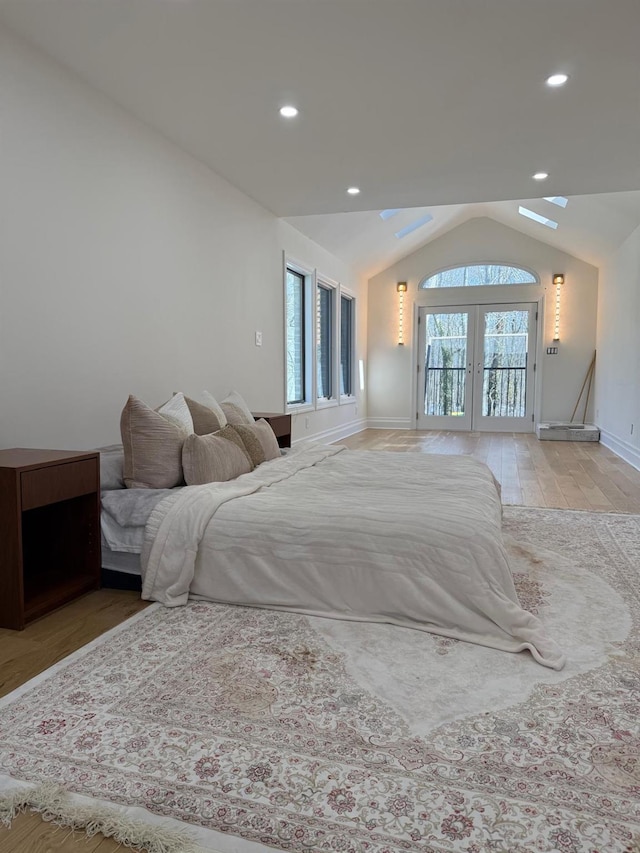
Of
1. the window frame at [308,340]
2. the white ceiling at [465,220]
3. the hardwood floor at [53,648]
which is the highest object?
the white ceiling at [465,220]

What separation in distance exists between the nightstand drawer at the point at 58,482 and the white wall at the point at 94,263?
0.45 m

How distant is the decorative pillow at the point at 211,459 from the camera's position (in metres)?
2.70

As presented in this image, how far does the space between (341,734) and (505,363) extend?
812cm

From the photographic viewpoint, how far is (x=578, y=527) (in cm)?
340

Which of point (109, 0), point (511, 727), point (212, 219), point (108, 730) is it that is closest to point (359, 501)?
point (511, 727)

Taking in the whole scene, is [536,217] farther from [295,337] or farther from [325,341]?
[295,337]

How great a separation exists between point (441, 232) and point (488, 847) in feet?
28.8

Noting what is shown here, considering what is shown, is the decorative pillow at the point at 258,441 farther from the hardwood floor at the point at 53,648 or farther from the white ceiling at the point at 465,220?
the white ceiling at the point at 465,220

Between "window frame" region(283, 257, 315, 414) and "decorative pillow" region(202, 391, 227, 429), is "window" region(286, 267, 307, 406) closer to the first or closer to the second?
"window frame" region(283, 257, 315, 414)

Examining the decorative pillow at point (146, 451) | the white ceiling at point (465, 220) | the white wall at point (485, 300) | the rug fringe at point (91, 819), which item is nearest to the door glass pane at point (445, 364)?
the white wall at point (485, 300)

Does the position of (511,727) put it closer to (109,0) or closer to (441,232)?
(109,0)

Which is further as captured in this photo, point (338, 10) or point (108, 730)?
point (338, 10)

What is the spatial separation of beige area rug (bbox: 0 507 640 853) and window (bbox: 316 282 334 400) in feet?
17.5

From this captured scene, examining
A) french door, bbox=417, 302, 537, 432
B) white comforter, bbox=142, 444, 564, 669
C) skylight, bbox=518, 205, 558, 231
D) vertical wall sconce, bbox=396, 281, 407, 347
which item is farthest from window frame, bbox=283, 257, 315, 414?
white comforter, bbox=142, 444, 564, 669
